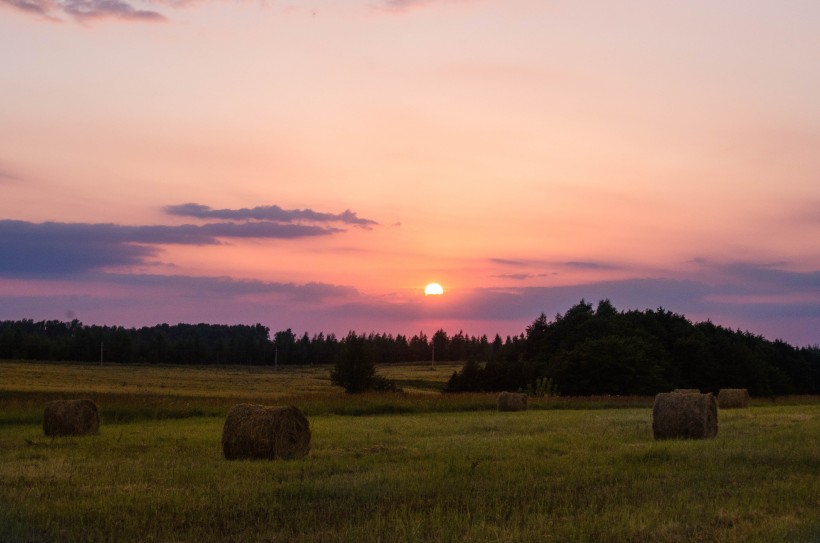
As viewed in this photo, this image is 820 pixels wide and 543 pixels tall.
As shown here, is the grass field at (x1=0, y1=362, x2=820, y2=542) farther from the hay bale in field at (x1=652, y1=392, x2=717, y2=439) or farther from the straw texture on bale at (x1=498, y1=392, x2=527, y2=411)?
the straw texture on bale at (x1=498, y1=392, x2=527, y2=411)

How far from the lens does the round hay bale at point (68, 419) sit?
24.9 meters

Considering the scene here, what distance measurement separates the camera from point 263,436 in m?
18.5

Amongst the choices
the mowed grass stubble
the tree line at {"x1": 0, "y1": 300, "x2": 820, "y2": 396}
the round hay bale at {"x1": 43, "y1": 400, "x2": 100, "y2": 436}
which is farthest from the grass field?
the tree line at {"x1": 0, "y1": 300, "x2": 820, "y2": 396}

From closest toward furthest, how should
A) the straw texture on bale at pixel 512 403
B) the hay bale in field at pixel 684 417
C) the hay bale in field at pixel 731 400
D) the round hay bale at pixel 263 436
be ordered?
the round hay bale at pixel 263 436, the hay bale in field at pixel 684 417, the straw texture on bale at pixel 512 403, the hay bale in field at pixel 731 400

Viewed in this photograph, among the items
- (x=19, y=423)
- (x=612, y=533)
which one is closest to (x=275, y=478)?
(x=612, y=533)

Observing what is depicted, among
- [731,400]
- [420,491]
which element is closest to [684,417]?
[420,491]

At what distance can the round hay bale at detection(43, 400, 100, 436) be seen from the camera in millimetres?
24938

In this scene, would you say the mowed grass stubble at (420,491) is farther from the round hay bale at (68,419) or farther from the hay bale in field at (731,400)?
the hay bale in field at (731,400)

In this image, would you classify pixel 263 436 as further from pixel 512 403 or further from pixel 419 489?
pixel 512 403

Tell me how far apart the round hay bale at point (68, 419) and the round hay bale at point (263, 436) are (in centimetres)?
820

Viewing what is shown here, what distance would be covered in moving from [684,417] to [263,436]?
11752mm

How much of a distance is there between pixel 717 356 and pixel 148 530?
8988cm

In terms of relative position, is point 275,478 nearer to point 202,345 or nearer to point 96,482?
point 96,482

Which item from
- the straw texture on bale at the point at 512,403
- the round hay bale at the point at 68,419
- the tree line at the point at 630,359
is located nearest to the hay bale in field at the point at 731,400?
the straw texture on bale at the point at 512,403
